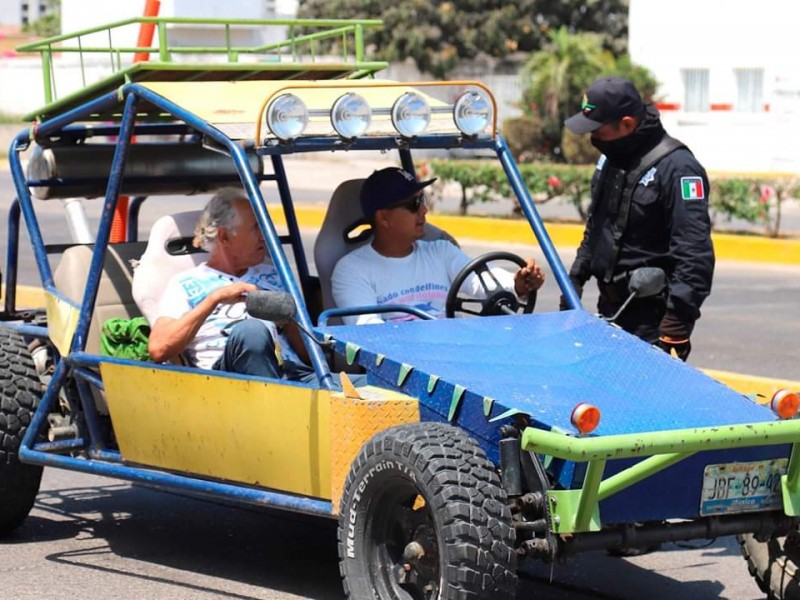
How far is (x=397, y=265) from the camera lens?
6016 mm

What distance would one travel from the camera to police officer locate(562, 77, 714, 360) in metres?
5.99

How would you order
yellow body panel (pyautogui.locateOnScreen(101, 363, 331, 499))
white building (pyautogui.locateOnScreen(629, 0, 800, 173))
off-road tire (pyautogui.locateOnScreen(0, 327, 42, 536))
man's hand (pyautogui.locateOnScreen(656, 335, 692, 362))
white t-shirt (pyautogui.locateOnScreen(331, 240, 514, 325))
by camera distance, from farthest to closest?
white building (pyautogui.locateOnScreen(629, 0, 800, 173)), off-road tire (pyautogui.locateOnScreen(0, 327, 42, 536)), man's hand (pyautogui.locateOnScreen(656, 335, 692, 362)), white t-shirt (pyautogui.locateOnScreen(331, 240, 514, 325)), yellow body panel (pyautogui.locateOnScreen(101, 363, 331, 499))

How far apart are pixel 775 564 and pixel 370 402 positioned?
1.44 m

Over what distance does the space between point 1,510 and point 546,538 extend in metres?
2.54

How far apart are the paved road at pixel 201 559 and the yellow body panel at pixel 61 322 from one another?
766mm

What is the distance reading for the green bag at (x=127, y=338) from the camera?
5996mm

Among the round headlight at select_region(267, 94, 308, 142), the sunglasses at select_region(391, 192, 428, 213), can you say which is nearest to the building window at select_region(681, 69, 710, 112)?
the sunglasses at select_region(391, 192, 428, 213)

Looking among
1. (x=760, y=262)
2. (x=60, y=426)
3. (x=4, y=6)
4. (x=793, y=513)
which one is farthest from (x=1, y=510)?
(x=4, y=6)

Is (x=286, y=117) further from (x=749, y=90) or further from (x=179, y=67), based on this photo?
(x=749, y=90)

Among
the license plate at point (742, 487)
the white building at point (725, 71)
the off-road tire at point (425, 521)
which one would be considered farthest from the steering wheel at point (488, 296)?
the white building at point (725, 71)

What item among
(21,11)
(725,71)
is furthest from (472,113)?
(21,11)

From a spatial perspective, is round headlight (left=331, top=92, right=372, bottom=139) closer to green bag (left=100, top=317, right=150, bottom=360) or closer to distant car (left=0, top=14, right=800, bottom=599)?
distant car (left=0, top=14, right=800, bottom=599)

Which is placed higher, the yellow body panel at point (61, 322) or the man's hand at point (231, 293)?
the man's hand at point (231, 293)

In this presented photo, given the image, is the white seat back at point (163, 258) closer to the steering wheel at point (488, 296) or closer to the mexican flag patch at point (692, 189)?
the steering wheel at point (488, 296)
